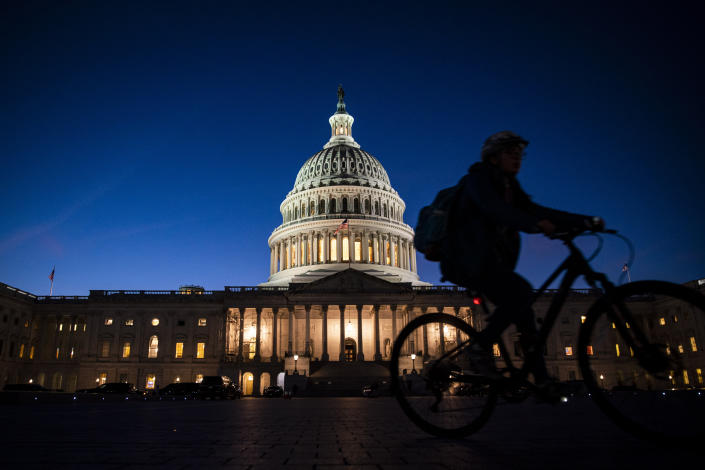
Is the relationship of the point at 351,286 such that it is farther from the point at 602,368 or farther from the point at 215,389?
the point at 602,368

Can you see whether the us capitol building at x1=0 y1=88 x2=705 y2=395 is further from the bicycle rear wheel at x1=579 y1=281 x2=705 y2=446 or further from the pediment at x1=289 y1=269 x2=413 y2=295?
the bicycle rear wheel at x1=579 y1=281 x2=705 y2=446

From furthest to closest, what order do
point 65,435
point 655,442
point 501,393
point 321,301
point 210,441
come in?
point 321,301 → point 65,435 → point 210,441 → point 501,393 → point 655,442

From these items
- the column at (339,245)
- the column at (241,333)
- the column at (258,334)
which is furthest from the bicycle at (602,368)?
the column at (339,245)

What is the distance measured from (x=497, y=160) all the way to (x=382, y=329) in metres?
73.9

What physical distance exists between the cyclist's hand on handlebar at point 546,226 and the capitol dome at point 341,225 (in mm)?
82558

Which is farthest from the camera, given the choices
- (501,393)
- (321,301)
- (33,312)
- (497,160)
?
(33,312)

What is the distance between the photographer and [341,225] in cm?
9038

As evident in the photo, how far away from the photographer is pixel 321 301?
75.9 meters

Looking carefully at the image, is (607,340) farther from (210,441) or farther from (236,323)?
(236,323)

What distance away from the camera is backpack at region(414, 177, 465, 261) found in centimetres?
638

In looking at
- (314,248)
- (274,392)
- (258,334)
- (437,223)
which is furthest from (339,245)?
(437,223)

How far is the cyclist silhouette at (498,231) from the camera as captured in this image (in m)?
5.66

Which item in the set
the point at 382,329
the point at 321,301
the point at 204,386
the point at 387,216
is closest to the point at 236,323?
the point at 321,301

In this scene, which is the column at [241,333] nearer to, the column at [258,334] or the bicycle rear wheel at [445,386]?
the column at [258,334]
